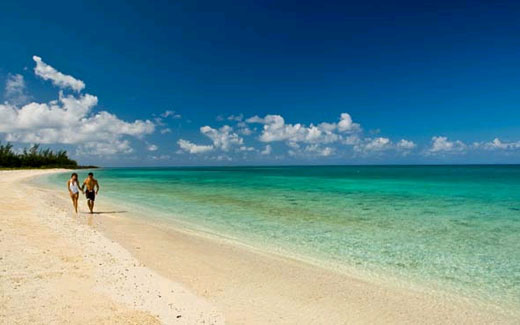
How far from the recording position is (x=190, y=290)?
5387mm

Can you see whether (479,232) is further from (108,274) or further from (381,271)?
(108,274)

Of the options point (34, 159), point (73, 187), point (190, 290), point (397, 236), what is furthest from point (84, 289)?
point (34, 159)

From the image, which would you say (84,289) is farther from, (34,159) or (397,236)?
(34,159)

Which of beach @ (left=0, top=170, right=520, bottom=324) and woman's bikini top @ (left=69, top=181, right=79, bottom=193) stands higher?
woman's bikini top @ (left=69, top=181, right=79, bottom=193)

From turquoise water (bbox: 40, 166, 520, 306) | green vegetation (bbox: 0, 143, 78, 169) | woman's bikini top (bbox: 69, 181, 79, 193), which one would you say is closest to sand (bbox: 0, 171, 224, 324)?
turquoise water (bbox: 40, 166, 520, 306)

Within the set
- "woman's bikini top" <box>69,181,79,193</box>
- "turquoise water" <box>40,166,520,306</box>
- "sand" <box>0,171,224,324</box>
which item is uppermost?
"woman's bikini top" <box>69,181,79,193</box>

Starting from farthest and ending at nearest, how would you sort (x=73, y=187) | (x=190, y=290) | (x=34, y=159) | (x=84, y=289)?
(x=34, y=159) → (x=73, y=187) → (x=190, y=290) → (x=84, y=289)

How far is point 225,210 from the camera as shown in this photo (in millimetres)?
16328

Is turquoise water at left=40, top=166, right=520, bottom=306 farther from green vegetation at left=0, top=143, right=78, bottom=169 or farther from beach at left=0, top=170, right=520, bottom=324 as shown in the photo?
green vegetation at left=0, top=143, right=78, bottom=169

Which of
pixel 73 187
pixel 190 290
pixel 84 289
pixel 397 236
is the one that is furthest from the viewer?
pixel 73 187

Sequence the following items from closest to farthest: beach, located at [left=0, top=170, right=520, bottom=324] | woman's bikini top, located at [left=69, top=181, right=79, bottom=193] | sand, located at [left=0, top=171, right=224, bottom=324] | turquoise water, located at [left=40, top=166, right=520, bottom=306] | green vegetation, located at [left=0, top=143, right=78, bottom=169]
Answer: sand, located at [left=0, top=171, right=224, bottom=324] → beach, located at [left=0, top=170, right=520, bottom=324] → turquoise water, located at [left=40, top=166, right=520, bottom=306] → woman's bikini top, located at [left=69, top=181, right=79, bottom=193] → green vegetation, located at [left=0, top=143, right=78, bottom=169]

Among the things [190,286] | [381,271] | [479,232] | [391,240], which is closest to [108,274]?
[190,286]

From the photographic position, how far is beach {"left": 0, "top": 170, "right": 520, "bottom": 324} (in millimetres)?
4434

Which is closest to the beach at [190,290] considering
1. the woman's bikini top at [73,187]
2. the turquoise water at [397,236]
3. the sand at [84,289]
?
the sand at [84,289]
